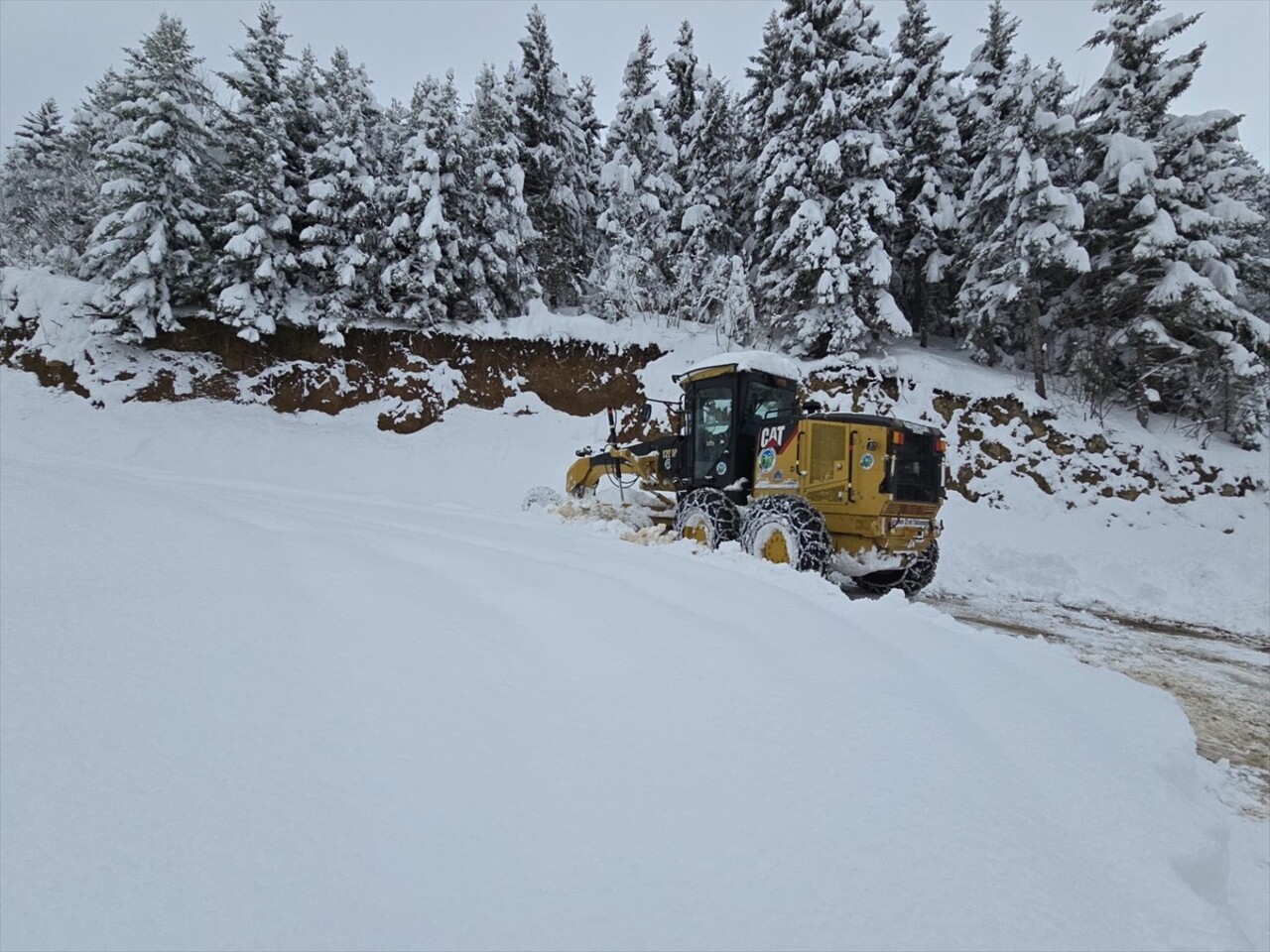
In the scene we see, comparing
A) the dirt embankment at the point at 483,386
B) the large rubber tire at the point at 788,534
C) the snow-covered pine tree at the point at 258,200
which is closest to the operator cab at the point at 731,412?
the large rubber tire at the point at 788,534

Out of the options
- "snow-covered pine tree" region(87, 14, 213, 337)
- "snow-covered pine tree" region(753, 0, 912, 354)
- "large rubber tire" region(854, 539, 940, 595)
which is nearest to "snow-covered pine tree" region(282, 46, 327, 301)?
"snow-covered pine tree" region(87, 14, 213, 337)

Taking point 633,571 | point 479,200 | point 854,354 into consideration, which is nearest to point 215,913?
point 633,571

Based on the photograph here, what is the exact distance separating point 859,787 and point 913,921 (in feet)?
1.57

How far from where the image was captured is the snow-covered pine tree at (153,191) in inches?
612

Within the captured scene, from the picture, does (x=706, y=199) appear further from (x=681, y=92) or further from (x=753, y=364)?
(x=753, y=364)

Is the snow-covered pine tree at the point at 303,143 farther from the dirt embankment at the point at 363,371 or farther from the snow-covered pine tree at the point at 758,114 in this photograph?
the snow-covered pine tree at the point at 758,114

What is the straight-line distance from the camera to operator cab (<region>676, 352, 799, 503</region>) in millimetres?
8578

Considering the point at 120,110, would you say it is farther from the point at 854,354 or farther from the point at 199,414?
the point at 854,354

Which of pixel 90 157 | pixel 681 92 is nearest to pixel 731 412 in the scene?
pixel 681 92

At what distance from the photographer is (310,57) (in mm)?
18234

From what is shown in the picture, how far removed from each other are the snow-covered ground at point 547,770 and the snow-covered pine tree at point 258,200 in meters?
14.7

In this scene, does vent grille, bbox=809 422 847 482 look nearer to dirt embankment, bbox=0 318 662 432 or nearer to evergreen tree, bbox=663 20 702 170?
dirt embankment, bbox=0 318 662 432

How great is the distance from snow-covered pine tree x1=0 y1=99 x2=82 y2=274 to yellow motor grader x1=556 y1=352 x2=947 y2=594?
24362 millimetres

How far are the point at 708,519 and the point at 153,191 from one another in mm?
17453
